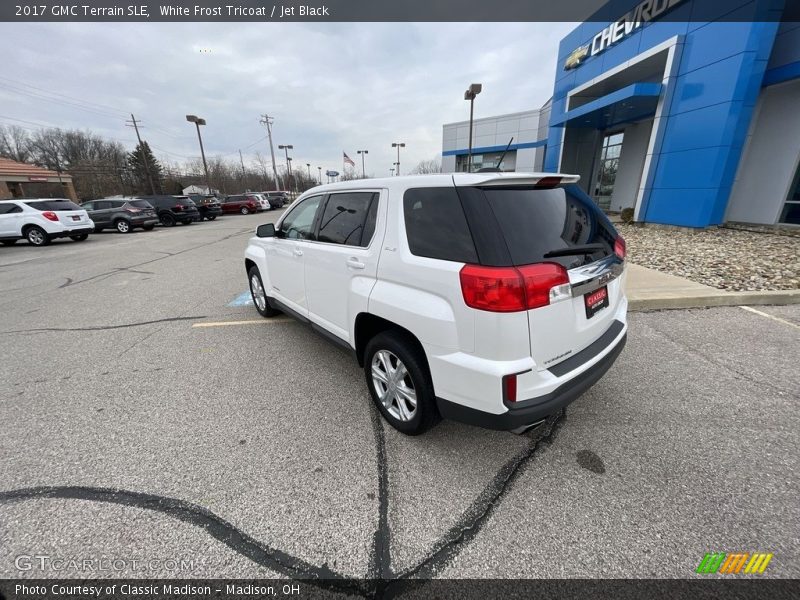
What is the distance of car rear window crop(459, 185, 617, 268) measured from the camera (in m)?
1.88

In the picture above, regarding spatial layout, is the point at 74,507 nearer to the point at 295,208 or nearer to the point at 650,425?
the point at 295,208

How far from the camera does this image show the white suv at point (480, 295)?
1844 millimetres

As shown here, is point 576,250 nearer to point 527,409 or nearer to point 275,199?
point 527,409

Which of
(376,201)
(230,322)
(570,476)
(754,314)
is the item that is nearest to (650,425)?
(570,476)

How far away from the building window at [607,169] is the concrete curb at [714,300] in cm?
1406

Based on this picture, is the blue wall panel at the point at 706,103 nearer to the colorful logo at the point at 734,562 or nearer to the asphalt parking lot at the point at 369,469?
the asphalt parking lot at the point at 369,469

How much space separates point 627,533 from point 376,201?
2.60m

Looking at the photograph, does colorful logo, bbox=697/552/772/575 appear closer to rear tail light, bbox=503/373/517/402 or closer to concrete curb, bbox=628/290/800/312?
rear tail light, bbox=503/373/517/402

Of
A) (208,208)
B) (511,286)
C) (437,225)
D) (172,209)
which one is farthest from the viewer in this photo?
(208,208)

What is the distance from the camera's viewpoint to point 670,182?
11039 millimetres

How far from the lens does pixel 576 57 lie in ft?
49.3

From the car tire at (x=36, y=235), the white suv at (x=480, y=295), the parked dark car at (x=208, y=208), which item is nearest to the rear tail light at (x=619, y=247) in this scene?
the white suv at (x=480, y=295)

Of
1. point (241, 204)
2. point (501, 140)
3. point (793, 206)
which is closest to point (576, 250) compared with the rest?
point (793, 206)

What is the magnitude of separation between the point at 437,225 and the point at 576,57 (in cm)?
1826
